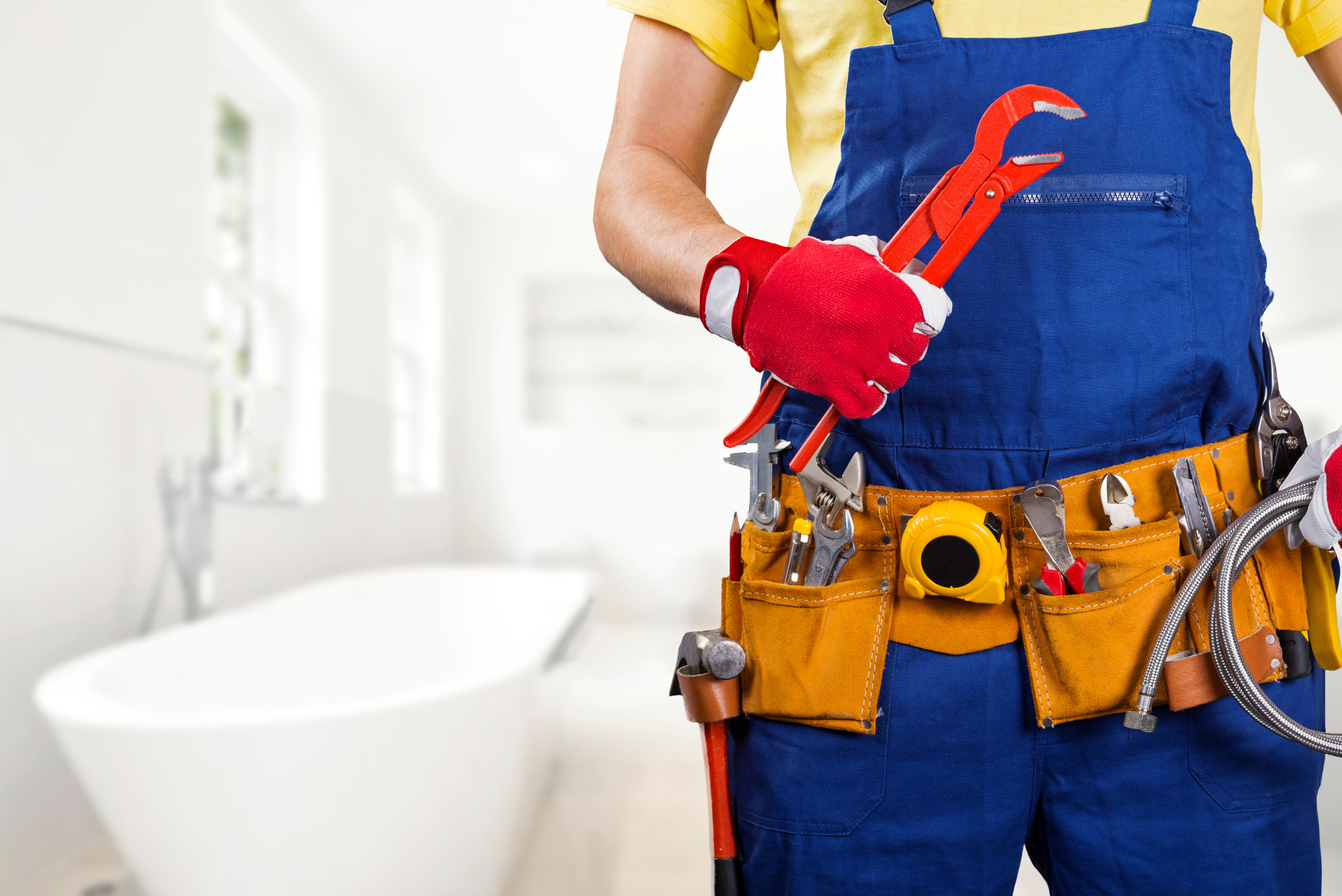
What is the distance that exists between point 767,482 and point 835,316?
19cm

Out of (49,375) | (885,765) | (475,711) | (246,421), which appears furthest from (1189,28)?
(246,421)

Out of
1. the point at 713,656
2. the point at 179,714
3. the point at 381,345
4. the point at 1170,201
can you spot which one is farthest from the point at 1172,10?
the point at 381,345

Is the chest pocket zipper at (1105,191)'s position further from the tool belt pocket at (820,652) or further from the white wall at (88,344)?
the white wall at (88,344)

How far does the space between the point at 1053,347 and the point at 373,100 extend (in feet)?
9.44

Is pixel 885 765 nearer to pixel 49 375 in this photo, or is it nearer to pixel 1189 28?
pixel 1189 28

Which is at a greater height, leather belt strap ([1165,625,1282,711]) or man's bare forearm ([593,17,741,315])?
man's bare forearm ([593,17,741,315])

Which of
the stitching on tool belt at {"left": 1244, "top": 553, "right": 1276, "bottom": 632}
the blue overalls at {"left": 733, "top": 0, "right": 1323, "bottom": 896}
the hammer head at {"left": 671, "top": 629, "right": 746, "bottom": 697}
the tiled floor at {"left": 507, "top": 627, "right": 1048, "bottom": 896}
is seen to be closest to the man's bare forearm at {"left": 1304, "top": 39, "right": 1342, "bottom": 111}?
the blue overalls at {"left": 733, "top": 0, "right": 1323, "bottom": 896}

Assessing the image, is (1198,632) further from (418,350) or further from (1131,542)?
(418,350)

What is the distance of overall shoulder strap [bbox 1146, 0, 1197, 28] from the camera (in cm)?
52

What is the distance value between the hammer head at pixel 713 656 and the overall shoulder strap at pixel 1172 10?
0.52 m

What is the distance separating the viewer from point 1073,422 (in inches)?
20.6

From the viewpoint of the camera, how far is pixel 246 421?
2.15 m

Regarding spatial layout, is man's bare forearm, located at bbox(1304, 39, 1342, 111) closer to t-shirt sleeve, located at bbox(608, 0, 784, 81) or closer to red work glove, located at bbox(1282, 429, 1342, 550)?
red work glove, located at bbox(1282, 429, 1342, 550)

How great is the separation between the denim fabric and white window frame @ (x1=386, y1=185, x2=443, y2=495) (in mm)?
2831
